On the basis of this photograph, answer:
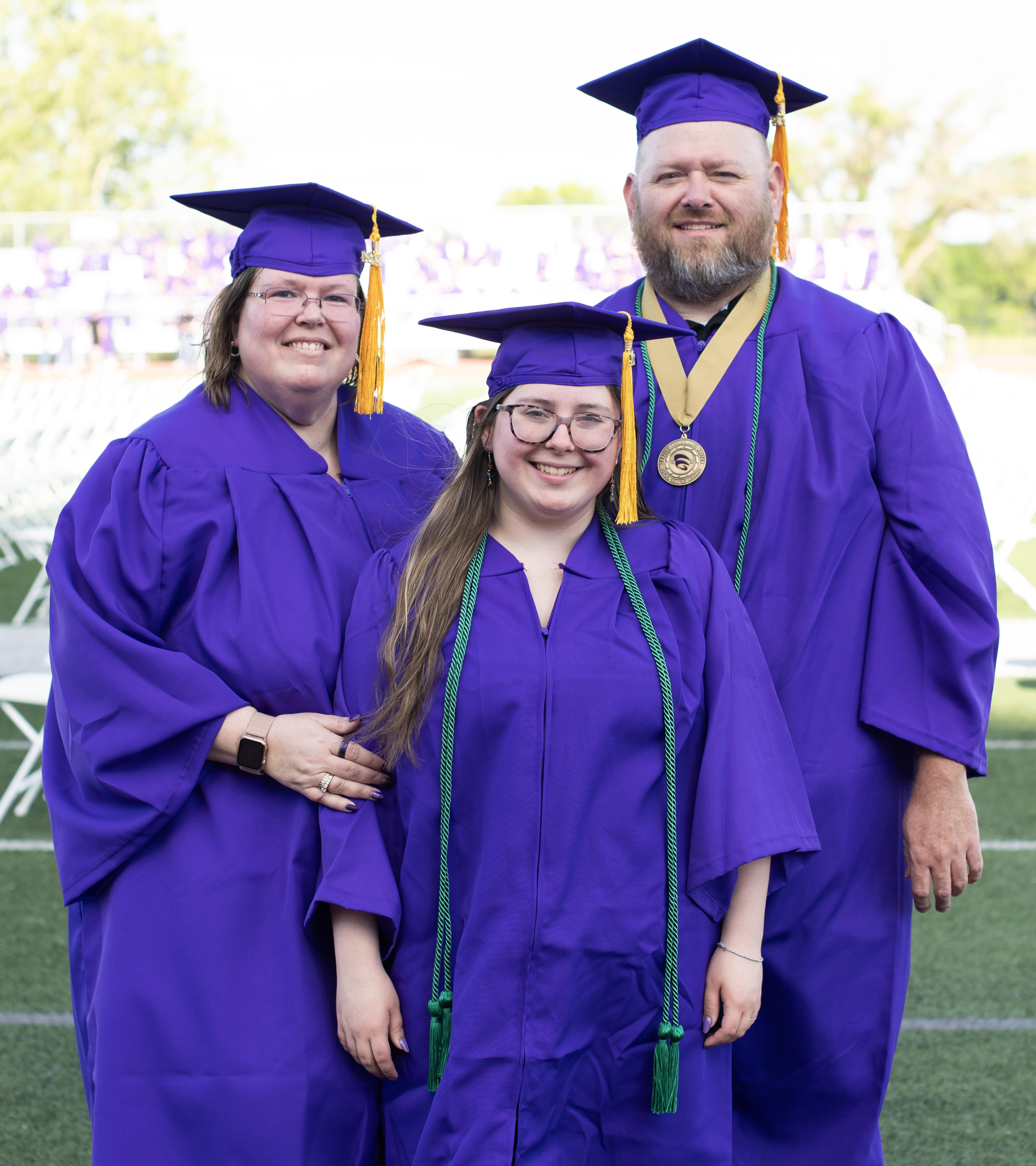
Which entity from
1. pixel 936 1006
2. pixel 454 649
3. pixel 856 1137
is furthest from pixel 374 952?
pixel 936 1006

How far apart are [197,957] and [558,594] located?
0.84 metres

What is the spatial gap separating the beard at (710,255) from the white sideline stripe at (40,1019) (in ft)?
8.56

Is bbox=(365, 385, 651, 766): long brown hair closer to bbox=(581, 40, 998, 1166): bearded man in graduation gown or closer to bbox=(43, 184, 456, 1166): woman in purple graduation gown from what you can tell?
bbox=(43, 184, 456, 1166): woman in purple graduation gown

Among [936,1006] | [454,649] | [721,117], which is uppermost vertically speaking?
[721,117]

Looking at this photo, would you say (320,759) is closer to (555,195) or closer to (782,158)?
(782,158)

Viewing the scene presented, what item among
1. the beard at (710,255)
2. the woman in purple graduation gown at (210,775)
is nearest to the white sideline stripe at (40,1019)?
the woman in purple graduation gown at (210,775)

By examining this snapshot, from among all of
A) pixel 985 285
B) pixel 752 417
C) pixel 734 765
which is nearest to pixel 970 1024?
pixel 734 765

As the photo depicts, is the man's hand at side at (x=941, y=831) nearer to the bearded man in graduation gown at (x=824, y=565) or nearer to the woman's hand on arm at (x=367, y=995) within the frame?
the bearded man in graduation gown at (x=824, y=565)

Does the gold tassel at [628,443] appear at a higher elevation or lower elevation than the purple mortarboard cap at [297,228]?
A: lower

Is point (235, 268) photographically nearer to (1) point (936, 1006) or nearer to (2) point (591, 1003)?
(2) point (591, 1003)

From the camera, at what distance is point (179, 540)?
209 cm

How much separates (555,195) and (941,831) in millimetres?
72666

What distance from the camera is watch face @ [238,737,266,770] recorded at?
201cm

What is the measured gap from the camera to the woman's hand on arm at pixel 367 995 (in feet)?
6.31
